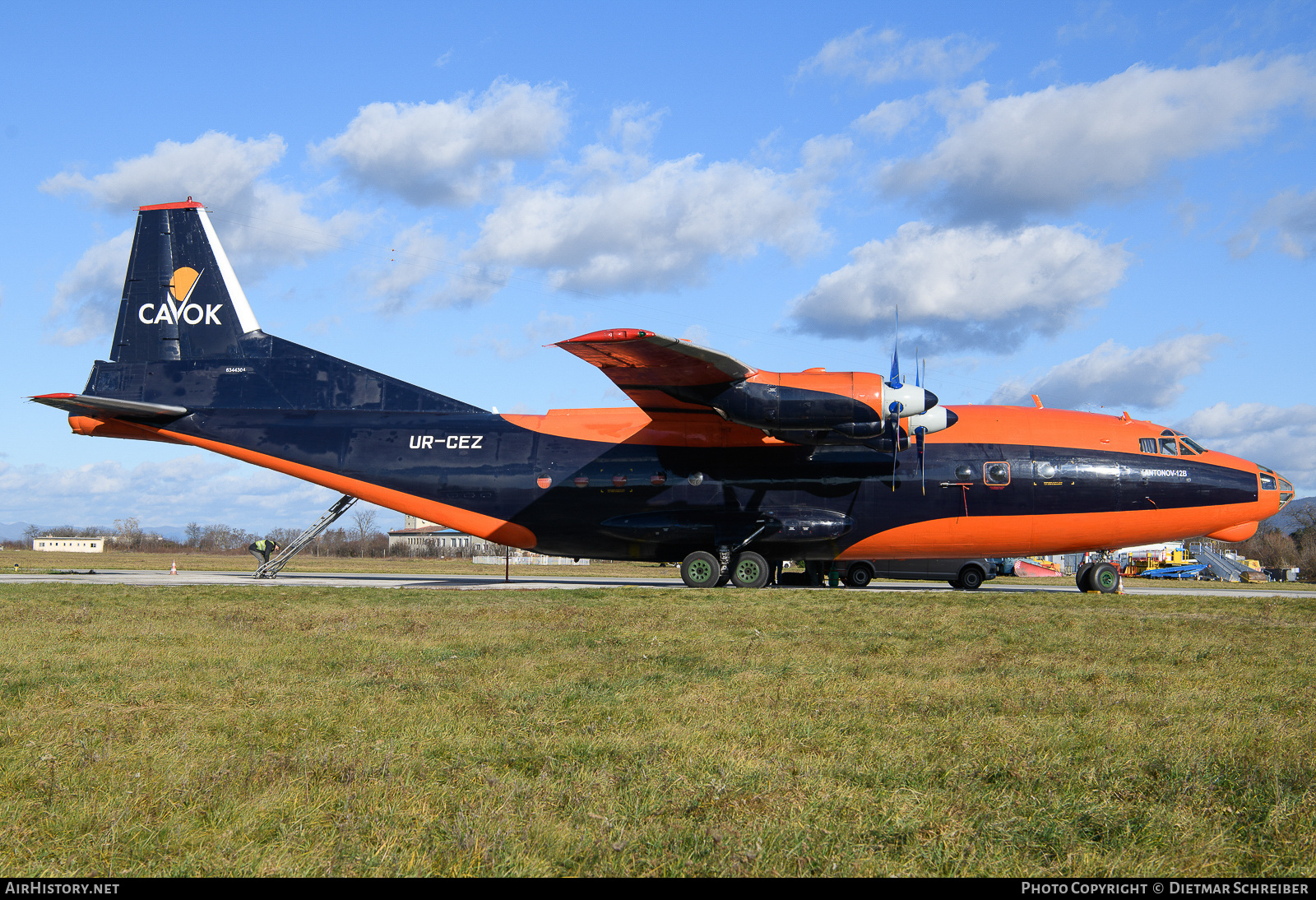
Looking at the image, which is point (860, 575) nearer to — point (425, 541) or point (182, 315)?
point (182, 315)

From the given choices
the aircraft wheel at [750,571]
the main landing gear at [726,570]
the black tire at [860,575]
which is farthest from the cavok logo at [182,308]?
the black tire at [860,575]

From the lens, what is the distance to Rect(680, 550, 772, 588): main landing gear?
2181 cm

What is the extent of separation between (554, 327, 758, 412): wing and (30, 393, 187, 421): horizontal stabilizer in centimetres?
1199

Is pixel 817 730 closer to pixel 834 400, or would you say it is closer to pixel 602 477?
pixel 834 400

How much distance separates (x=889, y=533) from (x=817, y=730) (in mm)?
16278

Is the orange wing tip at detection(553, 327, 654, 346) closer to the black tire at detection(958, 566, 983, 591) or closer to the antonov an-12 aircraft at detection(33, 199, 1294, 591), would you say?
the antonov an-12 aircraft at detection(33, 199, 1294, 591)

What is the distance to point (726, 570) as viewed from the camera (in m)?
21.9

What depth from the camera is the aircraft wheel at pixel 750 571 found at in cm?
2181

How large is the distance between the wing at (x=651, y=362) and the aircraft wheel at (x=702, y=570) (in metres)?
4.10

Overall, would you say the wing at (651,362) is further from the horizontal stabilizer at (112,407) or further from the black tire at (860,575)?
the horizontal stabilizer at (112,407)

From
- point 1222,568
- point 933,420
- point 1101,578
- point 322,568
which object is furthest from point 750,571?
point 1222,568

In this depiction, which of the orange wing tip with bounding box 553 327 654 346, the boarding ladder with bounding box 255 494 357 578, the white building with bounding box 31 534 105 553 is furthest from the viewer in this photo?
the white building with bounding box 31 534 105 553

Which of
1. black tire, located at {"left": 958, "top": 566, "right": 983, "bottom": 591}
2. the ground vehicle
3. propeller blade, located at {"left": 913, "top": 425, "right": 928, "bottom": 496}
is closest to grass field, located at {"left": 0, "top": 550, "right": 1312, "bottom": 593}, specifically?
the ground vehicle

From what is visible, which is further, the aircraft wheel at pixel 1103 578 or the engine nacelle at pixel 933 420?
the aircraft wheel at pixel 1103 578
